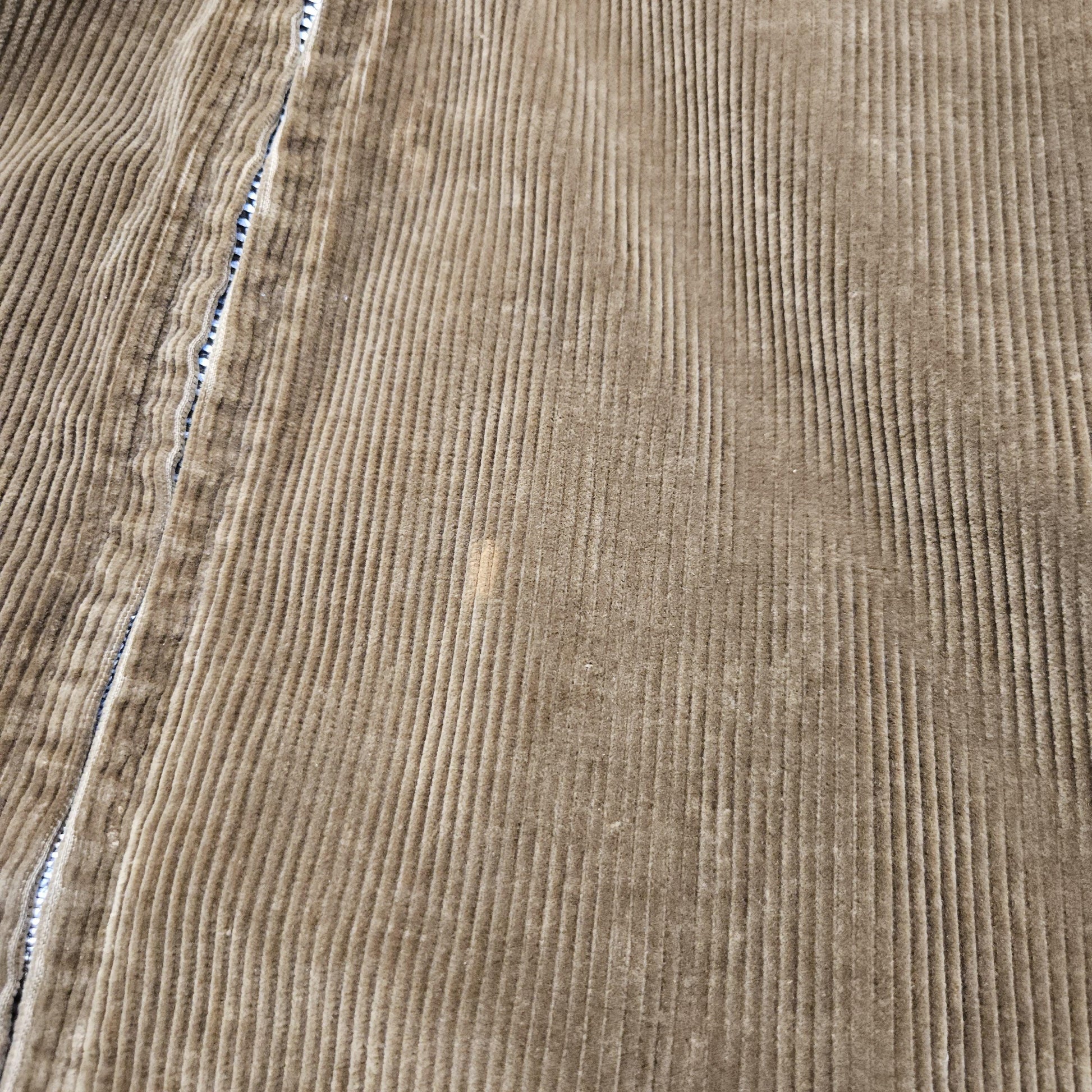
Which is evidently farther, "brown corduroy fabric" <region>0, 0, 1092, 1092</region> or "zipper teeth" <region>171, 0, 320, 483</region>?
"zipper teeth" <region>171, 0, 320, 483</region>

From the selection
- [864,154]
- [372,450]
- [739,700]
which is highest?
[864,154]

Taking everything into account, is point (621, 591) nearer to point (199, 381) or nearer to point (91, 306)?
point (199, 381)

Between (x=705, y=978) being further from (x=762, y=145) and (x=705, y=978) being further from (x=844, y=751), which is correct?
(x=762, y=145)

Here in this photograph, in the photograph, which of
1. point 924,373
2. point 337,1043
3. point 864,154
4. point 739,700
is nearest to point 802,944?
point 739,700

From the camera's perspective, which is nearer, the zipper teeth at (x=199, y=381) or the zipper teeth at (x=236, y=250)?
the zipper teeth at (x=199, y=381)
